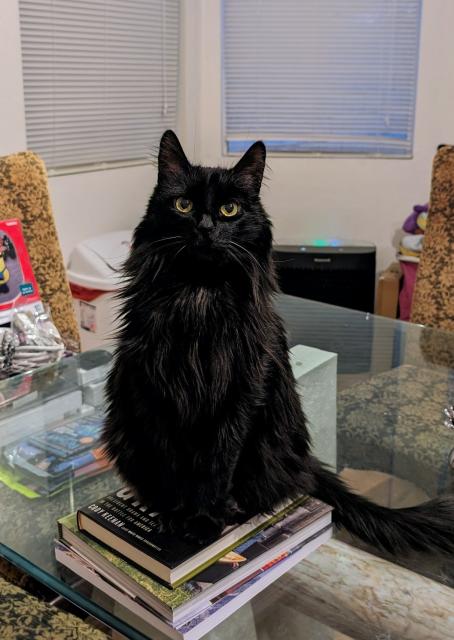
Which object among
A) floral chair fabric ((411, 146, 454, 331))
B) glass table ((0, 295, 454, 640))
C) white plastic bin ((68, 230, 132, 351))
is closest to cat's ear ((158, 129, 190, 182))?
glass table ((0, 295, 454, 640))

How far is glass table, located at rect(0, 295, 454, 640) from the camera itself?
0.92m

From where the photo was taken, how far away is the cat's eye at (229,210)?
866mm

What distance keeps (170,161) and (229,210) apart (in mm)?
101

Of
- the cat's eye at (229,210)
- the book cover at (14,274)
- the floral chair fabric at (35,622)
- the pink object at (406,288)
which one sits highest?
the cat's eye at (229,210)

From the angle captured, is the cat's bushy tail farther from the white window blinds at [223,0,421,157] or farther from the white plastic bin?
the white window blinds at [223,0,421,157]

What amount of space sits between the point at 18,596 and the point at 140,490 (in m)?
0.21

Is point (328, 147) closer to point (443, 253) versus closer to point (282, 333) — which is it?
point (443, 253)

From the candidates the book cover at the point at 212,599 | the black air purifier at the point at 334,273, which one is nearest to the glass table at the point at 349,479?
the book cover at the point at 212,599

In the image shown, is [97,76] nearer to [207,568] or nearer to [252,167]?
[252,167]

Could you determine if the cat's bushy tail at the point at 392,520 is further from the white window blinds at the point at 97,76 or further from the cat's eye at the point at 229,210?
the white window blinds at the point at 97,76

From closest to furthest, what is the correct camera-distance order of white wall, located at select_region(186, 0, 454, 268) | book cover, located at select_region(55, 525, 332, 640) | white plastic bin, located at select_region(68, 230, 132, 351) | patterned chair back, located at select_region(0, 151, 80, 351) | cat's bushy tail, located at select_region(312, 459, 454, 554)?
book cover, located at select_region(55, 525, 332, 640) → cat's bushy tail, located at select_region(312, 459, 454, 554) → patterned chair back, located at select_region(0, 151, 80, 351) → white plastic bin, located at select_region(68, 230, 132, 351) → white wall, located at select_region(186, 0, 454, 268)

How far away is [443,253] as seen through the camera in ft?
6.55

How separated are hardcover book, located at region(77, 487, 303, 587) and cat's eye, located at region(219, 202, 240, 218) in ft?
1.38

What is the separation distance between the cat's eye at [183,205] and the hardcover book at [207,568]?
0.45 metres
